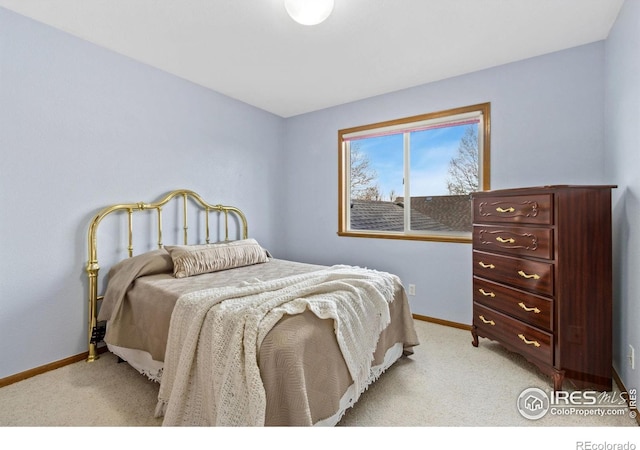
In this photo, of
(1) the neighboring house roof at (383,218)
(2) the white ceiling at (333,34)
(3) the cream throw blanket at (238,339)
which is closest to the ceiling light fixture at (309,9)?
(2) the white ceiling at (333,34)

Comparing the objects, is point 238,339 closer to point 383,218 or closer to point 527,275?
point 527,275

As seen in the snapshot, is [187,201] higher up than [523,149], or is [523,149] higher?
[523,149]

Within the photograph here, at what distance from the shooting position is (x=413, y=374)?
6.99 feet

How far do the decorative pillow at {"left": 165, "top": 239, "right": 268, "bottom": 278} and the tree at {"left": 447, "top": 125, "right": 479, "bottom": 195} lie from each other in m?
2.07

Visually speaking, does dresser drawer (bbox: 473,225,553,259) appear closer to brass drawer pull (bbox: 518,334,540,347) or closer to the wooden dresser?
the wooden dresser

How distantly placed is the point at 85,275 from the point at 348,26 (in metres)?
2.73

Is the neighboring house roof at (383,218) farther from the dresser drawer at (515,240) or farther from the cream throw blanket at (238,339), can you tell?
the cream throw blanket at (238,339)

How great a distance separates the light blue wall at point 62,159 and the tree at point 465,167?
8.82ft

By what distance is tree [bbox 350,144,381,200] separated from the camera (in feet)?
12.0

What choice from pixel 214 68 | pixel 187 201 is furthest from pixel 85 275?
pixel 214 68

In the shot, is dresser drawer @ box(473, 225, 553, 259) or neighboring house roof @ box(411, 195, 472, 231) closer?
dresser drawer @ box(473, 225, 553, 259)

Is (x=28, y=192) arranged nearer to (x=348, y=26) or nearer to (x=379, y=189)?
(x=348, y=26)

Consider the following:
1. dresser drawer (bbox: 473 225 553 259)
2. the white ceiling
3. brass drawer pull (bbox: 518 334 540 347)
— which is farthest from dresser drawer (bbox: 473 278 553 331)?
the white ceiling

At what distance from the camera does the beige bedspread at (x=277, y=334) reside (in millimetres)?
1311
